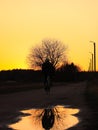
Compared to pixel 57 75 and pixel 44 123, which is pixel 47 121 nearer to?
pixel 44 123

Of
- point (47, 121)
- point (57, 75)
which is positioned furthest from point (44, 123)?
point (57, 75)

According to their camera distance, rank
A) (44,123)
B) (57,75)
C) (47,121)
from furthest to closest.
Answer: (57,75)
(47,121)
(44,123)

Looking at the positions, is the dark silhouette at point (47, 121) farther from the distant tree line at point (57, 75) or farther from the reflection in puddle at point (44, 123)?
the distant tree line at point (57, 75)

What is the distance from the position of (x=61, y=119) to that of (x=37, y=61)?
15042 cm

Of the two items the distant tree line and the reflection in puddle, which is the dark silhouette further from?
the distant tree line

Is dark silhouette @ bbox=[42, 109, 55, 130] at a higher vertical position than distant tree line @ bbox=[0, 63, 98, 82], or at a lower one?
lower

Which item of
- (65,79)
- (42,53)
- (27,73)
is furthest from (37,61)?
(65,79)

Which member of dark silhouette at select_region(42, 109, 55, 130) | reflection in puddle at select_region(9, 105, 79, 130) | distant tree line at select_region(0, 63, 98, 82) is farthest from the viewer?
distant tree line at select_region(0, 63, 98, 82)

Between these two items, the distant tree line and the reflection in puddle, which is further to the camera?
the distant tree line

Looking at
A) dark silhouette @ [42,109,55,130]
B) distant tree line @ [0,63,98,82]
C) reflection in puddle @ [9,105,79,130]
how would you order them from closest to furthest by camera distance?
reflection in puddle @ [9,105,79,130], dark silhouette @ [42,109,55,130], distant tree line @ [0,63,98,82]

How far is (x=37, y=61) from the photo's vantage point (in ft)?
546

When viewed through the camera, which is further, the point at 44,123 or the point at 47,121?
the point at 47,121

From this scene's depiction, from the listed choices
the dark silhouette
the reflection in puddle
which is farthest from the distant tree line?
the reflection in puddle

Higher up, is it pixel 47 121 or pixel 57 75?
pixel 57 75
